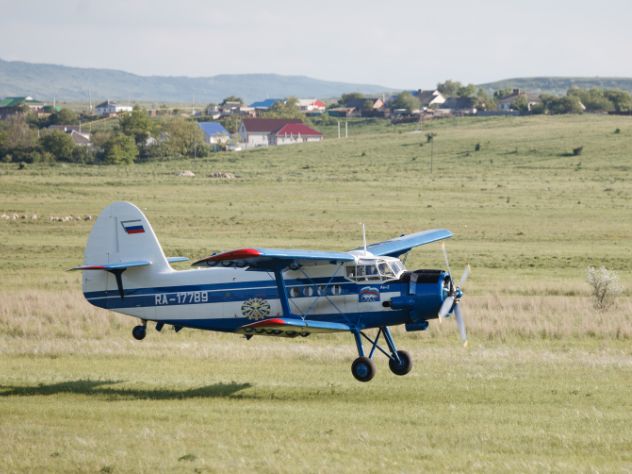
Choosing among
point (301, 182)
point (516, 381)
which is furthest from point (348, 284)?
point (301, 182)

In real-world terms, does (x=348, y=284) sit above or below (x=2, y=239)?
above

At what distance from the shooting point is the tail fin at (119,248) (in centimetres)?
2264

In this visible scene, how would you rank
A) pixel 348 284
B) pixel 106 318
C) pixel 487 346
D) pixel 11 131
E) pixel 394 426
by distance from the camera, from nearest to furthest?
A: pixel 394 426 < pixel 348 284 < pixel 487 346 < pixel 106 318 < pixel 11 131

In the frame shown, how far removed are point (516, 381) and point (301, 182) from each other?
2536 inches

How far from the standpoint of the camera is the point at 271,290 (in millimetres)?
21234

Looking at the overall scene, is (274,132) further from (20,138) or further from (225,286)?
(225,286)

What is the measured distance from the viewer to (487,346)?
85.5ft

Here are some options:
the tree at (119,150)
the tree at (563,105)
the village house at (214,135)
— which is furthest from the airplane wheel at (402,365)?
the tree at (563,105)

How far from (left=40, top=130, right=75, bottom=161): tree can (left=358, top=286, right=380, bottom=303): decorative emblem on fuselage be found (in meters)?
96.8

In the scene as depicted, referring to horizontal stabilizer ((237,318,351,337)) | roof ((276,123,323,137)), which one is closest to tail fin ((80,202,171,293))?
horizontal stabilizer ((237,318,351,337))

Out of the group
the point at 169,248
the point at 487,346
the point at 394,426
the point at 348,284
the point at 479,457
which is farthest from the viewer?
the point at 169,248

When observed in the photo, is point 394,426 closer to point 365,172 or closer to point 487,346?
point 487,346

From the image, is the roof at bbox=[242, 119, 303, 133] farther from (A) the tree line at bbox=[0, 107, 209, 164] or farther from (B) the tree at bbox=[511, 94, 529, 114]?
(B) the tree at bbox=[511, 94, 529, 114]

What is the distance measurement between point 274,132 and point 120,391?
451 ft
